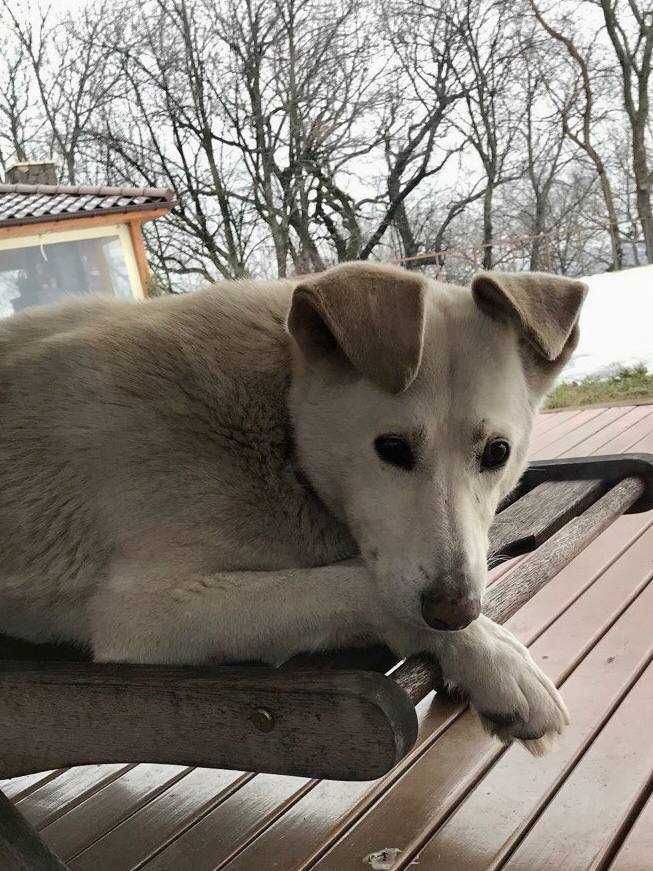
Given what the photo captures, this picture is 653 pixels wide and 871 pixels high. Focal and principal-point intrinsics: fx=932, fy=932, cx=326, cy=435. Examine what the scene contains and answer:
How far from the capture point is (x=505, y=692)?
107 centimetres

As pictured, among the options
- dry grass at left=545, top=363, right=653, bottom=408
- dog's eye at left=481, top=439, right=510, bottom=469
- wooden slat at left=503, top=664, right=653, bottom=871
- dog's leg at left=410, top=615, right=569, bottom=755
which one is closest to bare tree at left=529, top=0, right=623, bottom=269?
dry grass at left=545, top=363, right=653, bottom=408

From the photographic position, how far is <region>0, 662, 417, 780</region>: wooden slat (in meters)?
0.97

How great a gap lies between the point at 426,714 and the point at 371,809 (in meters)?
0.33

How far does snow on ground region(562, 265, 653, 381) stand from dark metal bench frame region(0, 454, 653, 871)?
4.45 metres

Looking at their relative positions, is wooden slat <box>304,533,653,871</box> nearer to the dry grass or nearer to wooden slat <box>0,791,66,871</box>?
wooden slat <box>0,791,66,871</box>

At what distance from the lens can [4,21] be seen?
856 cm

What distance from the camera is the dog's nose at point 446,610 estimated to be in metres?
1.07

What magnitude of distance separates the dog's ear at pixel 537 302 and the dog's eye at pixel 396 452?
251 mm

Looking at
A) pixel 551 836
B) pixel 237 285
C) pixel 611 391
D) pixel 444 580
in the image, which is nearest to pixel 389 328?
pixel 444 580

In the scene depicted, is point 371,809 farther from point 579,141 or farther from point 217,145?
point 217,145

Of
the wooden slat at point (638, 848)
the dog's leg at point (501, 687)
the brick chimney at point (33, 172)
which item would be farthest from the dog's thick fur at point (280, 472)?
the brick chimney at point (33, 172)

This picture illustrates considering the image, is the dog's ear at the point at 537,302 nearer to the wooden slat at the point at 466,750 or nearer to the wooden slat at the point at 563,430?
the wooden slat at the point at 466,750

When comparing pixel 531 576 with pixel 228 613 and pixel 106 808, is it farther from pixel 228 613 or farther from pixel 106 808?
pixel 106 808

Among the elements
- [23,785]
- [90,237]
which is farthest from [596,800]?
[90,237]
